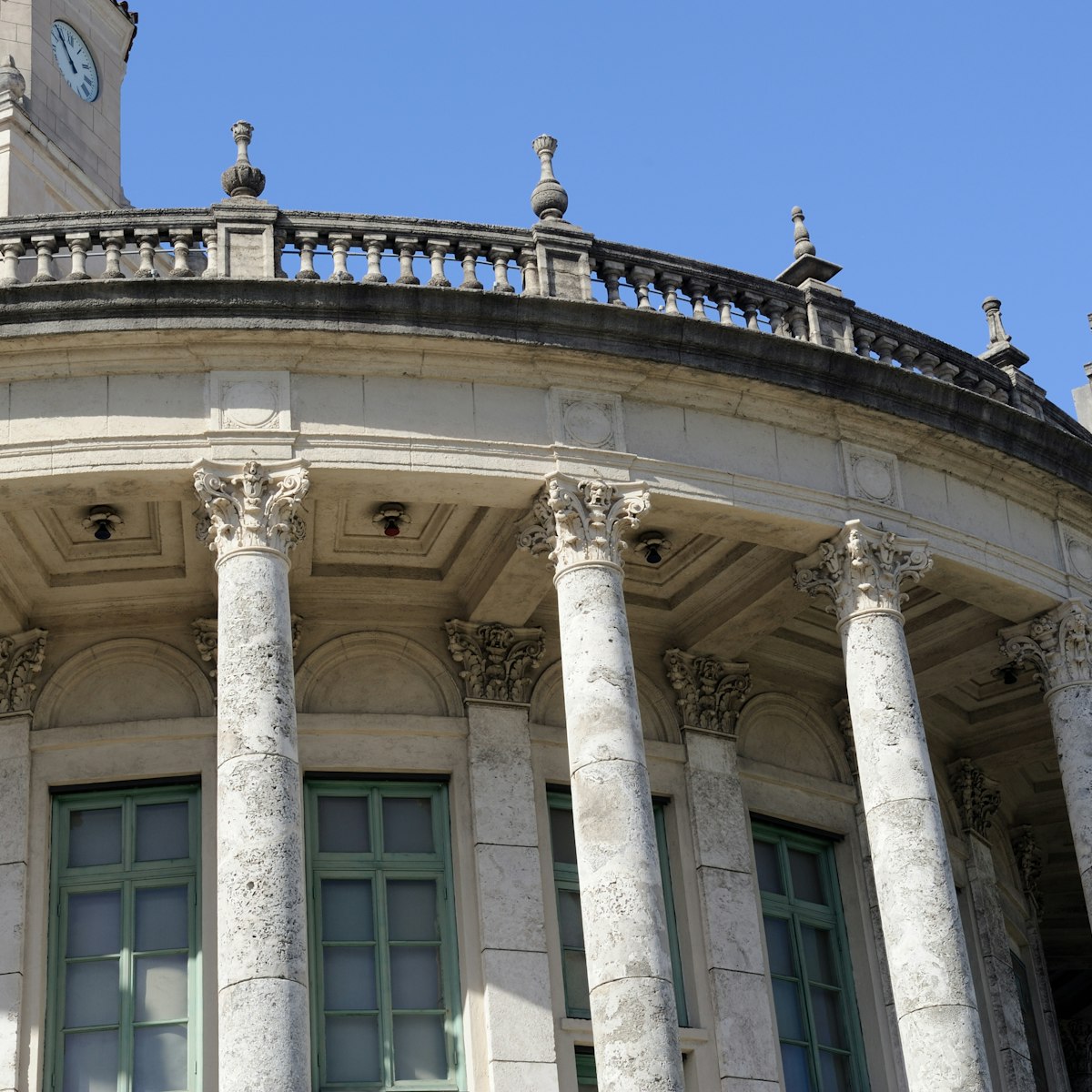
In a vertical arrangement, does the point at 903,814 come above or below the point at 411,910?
below

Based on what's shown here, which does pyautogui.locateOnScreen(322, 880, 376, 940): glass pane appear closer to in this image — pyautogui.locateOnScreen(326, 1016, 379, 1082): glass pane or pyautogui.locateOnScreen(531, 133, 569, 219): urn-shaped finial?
pyautogui.locateOnScreen(326, 1016, 379, 1082): glass pane

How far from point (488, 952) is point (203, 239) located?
28.9ft

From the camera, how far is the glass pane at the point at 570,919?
84.9ft

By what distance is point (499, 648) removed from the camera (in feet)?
88.0

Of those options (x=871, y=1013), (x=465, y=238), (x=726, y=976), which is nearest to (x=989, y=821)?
(x=871, y=1013)

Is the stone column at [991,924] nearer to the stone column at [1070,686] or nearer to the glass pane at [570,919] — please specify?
the stone column at [1070,686]

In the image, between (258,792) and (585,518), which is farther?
(585,518)

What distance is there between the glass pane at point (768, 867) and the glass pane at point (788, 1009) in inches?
49.0

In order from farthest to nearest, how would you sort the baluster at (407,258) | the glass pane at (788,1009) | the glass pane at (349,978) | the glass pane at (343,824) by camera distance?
1. the glass pane at (788,1009)
2. the glass pane at (343,824)
3. the glass pane at (349,978)
4. the baluster at (407,258)

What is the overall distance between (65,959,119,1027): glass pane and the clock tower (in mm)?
12821

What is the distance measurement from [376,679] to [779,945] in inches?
245

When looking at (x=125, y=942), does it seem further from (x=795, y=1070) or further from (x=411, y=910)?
(x=795, y=1070)

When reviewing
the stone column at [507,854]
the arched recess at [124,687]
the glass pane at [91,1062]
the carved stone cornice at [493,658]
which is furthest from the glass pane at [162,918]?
the carved stone cornice at [493,658]

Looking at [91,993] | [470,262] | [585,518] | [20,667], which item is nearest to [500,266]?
[470,262]
